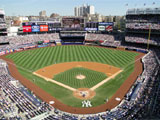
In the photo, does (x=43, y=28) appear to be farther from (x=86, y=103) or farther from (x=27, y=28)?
(x=86, y=103)

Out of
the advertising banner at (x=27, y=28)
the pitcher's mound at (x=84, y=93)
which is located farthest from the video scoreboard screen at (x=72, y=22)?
the pitcher's mound at (x=84, y=93)

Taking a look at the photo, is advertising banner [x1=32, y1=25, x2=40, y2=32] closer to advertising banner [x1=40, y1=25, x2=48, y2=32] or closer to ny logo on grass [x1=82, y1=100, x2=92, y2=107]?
advertising banner [x1=40, y1=25, x2=48, y2=32]

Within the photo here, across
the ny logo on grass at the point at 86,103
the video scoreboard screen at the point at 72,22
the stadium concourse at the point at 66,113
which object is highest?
the video scoreboard screen at the point at 72,22

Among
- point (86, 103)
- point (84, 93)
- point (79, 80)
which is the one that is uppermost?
point (79, 80)

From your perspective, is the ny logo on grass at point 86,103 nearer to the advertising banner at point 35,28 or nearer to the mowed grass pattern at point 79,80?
the mowed grass pattern at point 79,80

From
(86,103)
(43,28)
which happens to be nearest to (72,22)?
(43,28)

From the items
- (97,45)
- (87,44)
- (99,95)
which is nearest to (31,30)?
(87,44)

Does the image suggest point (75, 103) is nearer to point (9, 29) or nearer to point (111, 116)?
point (111, 116)
